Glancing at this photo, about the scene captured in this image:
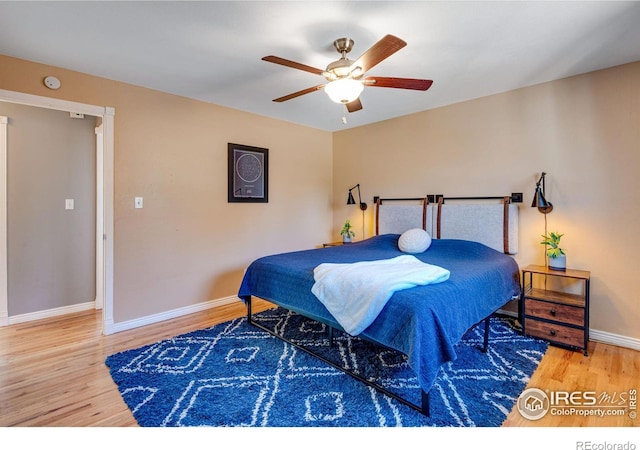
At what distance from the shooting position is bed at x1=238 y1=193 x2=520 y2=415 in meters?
1.72

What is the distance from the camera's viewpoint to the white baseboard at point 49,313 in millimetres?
3237

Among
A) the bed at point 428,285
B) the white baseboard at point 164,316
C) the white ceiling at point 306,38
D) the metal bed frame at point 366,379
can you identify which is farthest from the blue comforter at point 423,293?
the white ceiling at point 306,38

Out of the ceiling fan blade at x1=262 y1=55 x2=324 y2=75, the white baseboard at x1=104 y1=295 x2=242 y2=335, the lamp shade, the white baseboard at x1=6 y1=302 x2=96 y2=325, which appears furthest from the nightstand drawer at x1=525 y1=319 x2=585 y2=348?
the white baseboard at x1=6 y1=302 x2=96 y2=325

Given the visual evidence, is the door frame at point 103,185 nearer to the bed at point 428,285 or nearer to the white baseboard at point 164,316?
the white baseboard at point 164,316

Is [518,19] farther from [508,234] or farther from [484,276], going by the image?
[508,234]

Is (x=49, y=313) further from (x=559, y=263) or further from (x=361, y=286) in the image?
(x=559, y=263)

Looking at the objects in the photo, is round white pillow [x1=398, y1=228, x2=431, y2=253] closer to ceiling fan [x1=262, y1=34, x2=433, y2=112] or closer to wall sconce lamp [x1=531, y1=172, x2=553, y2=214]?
wall sconce lamp [x1=531, y1=172, x2=553, y2=214]

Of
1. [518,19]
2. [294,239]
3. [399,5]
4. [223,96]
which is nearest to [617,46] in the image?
[518,19]

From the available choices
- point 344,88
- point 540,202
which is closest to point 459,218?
point 540,202

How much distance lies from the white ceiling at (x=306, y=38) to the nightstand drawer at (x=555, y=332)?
7.13 feet

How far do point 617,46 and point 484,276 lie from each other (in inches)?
77.4

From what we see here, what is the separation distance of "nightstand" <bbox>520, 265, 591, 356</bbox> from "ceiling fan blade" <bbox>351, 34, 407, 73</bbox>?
2254mm

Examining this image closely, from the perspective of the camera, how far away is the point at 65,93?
272cm

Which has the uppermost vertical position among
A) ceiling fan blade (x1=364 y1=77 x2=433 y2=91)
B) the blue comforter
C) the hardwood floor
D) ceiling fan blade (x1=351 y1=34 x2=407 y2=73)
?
ceiling fan blade (x1=351 y1=34 x2=407 y2=73)
